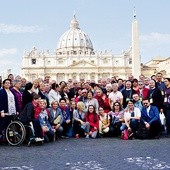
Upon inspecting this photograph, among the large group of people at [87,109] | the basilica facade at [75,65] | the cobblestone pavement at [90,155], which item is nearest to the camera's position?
the cobblestone pavement at [90,155]

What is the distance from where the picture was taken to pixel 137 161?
589cm

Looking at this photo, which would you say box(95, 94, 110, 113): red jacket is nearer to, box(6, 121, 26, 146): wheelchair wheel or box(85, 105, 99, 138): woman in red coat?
box(85, 105, 99, 138): woman in red coat

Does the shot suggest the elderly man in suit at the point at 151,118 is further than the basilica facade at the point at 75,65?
No

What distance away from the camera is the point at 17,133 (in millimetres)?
7527

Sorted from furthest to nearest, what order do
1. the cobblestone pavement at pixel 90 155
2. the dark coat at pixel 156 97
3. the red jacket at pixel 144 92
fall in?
the red jacket at pixel 144 92 → the dark coat at pixel 156 97 → the cobblestone pavement at pixel 90 155

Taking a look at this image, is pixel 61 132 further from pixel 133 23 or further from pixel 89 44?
pixel 89 44

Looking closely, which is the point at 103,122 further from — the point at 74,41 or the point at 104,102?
the point at 74,41

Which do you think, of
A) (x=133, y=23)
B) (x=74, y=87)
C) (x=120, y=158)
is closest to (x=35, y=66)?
→ (x=133, y=23)

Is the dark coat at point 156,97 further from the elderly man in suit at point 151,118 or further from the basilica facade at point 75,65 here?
the basilica facade at point 75,65

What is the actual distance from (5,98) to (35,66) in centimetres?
6749

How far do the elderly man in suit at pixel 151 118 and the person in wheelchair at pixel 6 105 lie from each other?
293 cm

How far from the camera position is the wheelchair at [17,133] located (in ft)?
24.5

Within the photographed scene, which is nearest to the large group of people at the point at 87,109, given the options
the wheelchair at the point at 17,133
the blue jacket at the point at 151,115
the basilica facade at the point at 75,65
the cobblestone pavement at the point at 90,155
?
the blue jacket at the point at 151,115

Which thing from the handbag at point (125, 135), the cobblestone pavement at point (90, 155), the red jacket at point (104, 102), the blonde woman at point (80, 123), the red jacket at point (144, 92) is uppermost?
the red jacket at point (144, 92)
